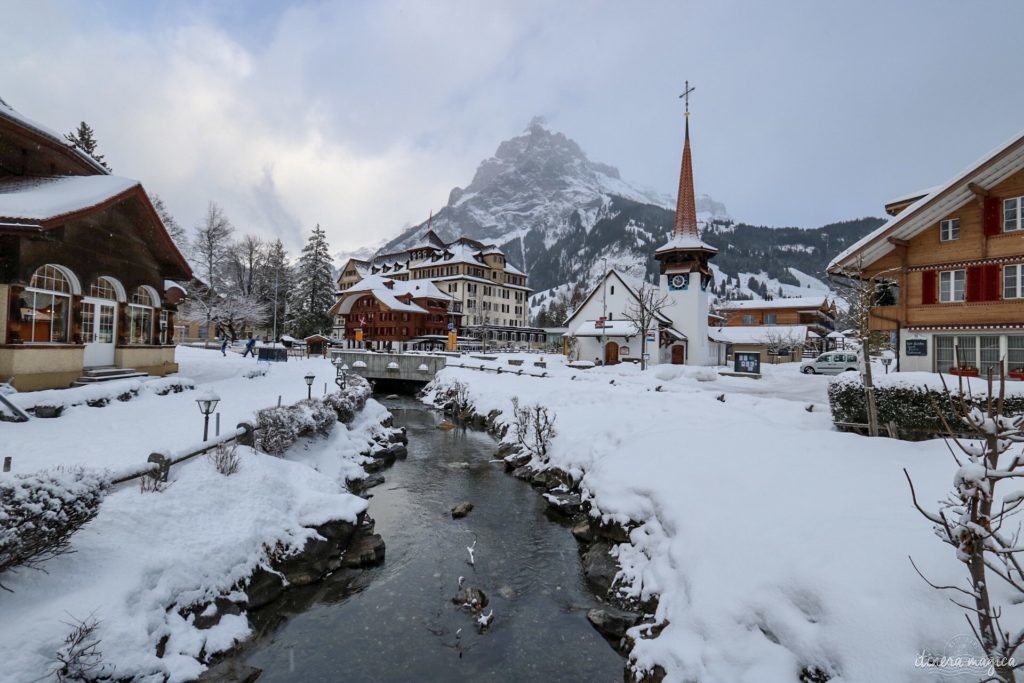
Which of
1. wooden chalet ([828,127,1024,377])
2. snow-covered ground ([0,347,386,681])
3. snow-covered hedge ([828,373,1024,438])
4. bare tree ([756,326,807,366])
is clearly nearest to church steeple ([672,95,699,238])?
bare tree ([756,326,807,366])

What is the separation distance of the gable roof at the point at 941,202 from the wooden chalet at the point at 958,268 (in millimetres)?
35

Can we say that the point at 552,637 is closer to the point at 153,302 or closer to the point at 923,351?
the point at 923,351

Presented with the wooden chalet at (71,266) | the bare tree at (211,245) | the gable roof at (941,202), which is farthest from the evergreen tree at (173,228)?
the gable roof at (941,202)

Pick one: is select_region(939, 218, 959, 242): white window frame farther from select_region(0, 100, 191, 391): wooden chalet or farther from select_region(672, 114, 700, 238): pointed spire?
select_region(0, 100, 191, 391): wooden chalet

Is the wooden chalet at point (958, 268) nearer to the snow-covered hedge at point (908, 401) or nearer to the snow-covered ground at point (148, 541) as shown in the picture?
the snow-covered hedge at point (908, 401)

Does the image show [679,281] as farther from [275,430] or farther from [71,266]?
[71,266]

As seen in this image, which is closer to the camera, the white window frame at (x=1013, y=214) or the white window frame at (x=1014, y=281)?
the white window frame at (x=1013, y=214)

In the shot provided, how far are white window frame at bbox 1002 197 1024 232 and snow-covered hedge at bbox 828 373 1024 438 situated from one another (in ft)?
30.4

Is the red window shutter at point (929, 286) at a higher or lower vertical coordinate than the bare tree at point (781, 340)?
higher

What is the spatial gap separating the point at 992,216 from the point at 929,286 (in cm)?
305

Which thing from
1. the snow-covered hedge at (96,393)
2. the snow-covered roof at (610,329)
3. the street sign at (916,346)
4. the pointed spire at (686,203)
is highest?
the pointed spire at (686,203)

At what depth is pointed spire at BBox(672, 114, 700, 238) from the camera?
4331 cm

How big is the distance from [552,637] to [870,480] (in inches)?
264

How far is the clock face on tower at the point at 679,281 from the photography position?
43.1 meters
